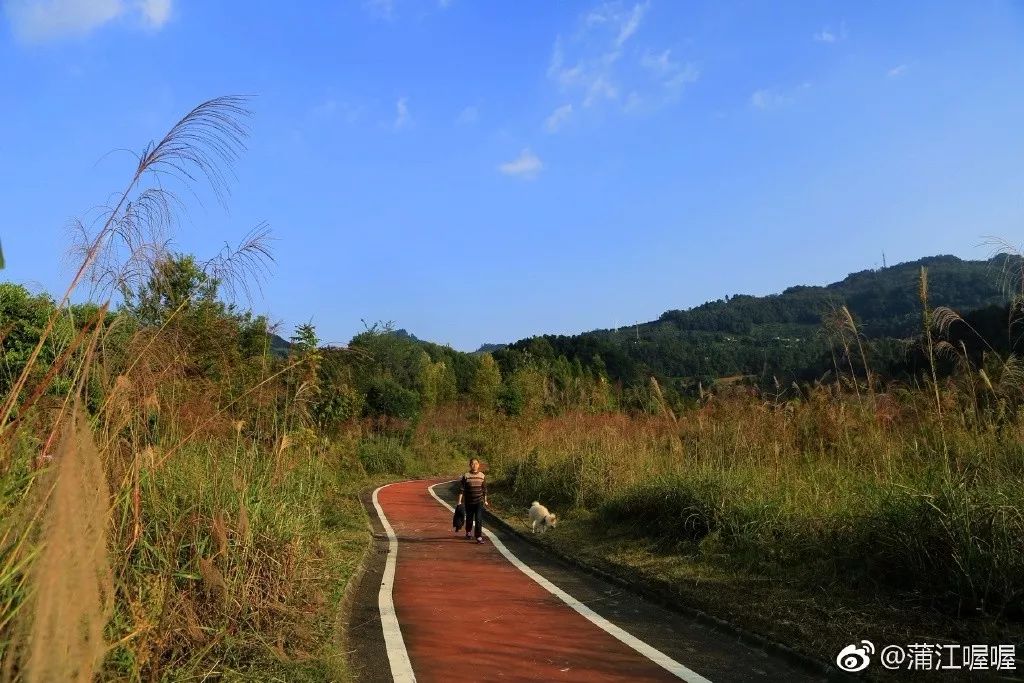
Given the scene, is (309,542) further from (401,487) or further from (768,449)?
(401,487)

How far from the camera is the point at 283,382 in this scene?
25.6 ft

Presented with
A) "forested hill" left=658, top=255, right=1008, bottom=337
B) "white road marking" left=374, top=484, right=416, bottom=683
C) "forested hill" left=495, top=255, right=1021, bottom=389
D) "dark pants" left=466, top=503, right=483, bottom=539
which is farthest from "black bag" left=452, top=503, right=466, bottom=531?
"forested hill" left=658, top=255, right=1008, bottom=337

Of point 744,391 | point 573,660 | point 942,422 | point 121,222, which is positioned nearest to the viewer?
point 121,222

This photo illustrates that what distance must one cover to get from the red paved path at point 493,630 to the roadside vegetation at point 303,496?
872 millimetres

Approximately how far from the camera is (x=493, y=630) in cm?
700

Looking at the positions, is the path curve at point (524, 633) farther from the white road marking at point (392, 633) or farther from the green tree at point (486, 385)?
the green tree at point (486, 385)

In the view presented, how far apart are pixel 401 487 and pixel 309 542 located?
2153 centimetres

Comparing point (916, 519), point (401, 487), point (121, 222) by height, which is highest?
point (121, 222)

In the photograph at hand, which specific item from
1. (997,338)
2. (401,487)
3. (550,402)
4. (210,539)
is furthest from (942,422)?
(401,487)

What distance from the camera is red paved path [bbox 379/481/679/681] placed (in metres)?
5.73

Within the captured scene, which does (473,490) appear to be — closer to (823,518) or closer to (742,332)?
(823,518)

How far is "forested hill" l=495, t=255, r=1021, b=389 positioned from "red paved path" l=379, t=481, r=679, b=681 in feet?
27.5

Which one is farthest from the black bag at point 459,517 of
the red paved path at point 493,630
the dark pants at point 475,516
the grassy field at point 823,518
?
the red paved path at point 493,630

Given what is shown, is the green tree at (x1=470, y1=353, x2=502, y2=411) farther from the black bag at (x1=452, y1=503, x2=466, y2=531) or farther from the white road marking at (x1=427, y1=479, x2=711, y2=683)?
the white road marking at (x1=427, y1=479, x2=711, y2=683)
